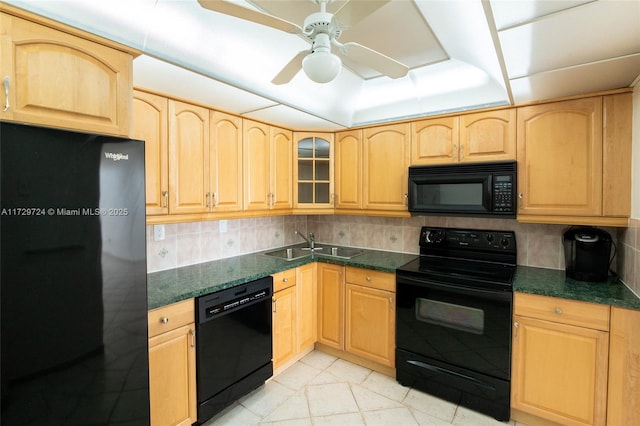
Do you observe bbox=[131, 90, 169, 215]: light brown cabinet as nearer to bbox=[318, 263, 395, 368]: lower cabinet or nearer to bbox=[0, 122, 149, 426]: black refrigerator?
bbox=[0, 122, 149, 426]: black refrigerator

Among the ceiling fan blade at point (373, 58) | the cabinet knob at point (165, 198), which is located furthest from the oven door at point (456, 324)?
the cabinet knob at point (165, 198)

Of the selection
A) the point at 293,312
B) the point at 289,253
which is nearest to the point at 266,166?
the point at 289,253

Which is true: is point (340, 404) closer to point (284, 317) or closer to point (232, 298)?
point (284, 317)

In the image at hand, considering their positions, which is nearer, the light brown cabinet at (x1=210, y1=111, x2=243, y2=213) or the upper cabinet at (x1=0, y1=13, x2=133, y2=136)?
the upper cabinet at (x1=0, y1=13, x2=133, y2=136)

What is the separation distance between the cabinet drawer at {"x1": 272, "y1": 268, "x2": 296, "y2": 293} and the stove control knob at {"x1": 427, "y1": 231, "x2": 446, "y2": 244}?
4.15 feet

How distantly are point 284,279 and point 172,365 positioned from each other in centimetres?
97

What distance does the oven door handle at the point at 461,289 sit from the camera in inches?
78.7

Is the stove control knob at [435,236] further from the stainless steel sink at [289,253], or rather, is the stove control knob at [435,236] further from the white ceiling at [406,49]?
the stainless steel sink at [289,253]

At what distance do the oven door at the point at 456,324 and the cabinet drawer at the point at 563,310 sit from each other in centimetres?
8

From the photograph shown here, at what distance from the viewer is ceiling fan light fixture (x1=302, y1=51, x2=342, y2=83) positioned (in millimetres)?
1132

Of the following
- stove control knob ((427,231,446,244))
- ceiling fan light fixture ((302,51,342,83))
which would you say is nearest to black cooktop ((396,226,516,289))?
stove control knob ((427,231,446,244))

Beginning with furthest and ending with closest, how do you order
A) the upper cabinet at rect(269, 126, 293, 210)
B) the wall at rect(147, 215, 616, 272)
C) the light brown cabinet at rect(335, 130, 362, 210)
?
1. the light brown cabinet at rect(335, 130, 362, 210)
2. the upper cabinet at rect(269, 126, 293, 210)
3. the wall at rect(147, 215, 616, 272)

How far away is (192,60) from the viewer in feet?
5.27

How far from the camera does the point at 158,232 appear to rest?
7.54 ft
